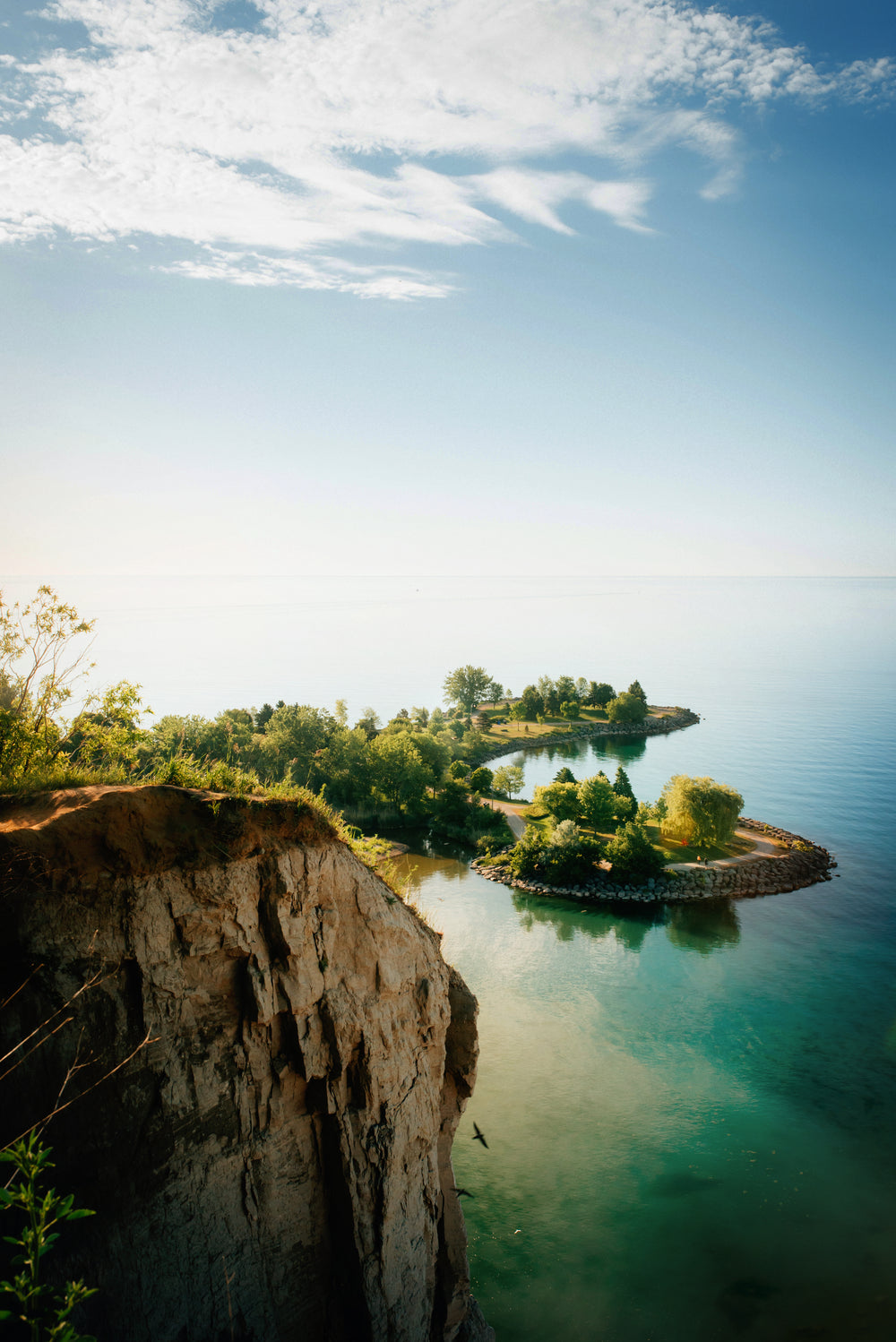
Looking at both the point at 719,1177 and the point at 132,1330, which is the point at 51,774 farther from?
the point at 719,1177

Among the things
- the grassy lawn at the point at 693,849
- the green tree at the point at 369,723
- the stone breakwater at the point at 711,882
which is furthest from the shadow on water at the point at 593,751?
the stone breakwater at the point at 711,882

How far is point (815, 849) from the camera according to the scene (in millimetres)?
51406

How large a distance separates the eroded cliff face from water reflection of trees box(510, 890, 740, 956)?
30.1 meters

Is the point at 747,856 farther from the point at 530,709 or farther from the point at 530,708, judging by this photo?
the point at 530,709

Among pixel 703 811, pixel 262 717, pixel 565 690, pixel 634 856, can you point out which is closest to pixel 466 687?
pixel 565 690

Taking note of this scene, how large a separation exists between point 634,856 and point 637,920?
17.9 feet

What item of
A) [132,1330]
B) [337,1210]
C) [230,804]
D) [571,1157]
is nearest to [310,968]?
[230,804]

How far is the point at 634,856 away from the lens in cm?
4650

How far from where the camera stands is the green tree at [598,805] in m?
53.8

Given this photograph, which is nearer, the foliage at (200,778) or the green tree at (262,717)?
the foliage at (200,778)

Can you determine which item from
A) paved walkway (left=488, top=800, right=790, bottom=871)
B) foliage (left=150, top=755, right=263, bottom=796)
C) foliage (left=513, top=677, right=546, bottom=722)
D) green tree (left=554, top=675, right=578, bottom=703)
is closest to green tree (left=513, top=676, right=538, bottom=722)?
foliage (left=513, top=677, right=546, bottom=722)

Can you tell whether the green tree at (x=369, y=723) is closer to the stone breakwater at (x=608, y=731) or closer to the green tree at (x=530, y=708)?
the stone breakwater at (x=608, y=731)

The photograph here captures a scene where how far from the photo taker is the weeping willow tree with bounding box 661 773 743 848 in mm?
50094

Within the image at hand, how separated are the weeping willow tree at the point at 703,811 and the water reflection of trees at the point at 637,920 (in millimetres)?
6725
